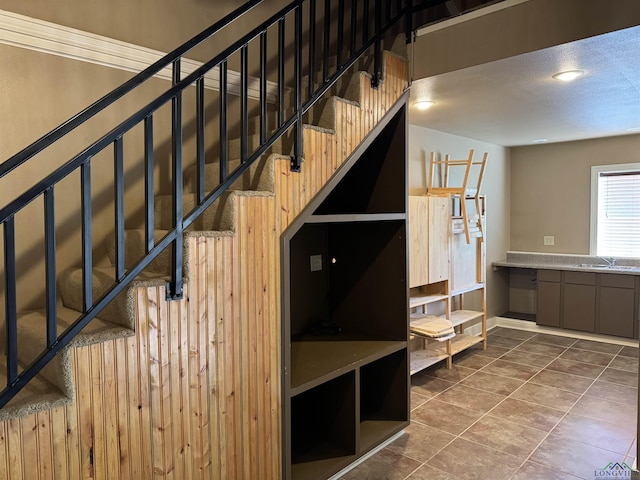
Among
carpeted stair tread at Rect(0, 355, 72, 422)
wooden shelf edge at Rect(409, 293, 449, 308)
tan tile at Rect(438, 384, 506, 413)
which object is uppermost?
carpeted stair tread at Rect(0, 355, 72, 422)

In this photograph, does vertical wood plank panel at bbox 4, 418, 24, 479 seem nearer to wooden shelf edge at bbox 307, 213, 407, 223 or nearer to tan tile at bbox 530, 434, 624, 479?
wooden shelf edge at bbox 307, 213, 407, 223

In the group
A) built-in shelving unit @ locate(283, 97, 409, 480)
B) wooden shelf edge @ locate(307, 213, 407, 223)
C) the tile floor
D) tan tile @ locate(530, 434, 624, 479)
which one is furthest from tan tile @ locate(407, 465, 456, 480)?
wooden shelf edge @ locate(307, 213, 407, 223)

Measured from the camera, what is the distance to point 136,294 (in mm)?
1674

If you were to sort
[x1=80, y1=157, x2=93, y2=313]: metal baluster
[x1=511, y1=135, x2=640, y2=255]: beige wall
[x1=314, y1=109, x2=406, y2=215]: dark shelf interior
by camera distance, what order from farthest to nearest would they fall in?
[x1=511, y1=135, x2=640, y2=255]: beige wall, [x1=314, y1=109, x2=406, y2=215]: dark shelf interior, [x1=80, y1=157, x2=93, y2=313]: metal baluster

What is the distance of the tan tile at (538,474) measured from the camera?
2.70m

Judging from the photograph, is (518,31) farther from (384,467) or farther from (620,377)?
(620,377)

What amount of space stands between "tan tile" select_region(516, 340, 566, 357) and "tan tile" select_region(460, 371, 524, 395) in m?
1.07

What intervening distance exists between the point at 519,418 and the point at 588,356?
80.1 inches

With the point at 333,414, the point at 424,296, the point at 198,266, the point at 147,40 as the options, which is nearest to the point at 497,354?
the point at 424,296

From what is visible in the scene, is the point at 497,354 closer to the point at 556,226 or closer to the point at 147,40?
the point at 556,226

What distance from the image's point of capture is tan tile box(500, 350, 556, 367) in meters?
4.77

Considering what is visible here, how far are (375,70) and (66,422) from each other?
2393mm

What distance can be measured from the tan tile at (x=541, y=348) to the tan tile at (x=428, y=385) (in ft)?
5.03

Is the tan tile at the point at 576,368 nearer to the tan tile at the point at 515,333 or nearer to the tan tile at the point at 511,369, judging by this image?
the tan tile at the point at 511,369
